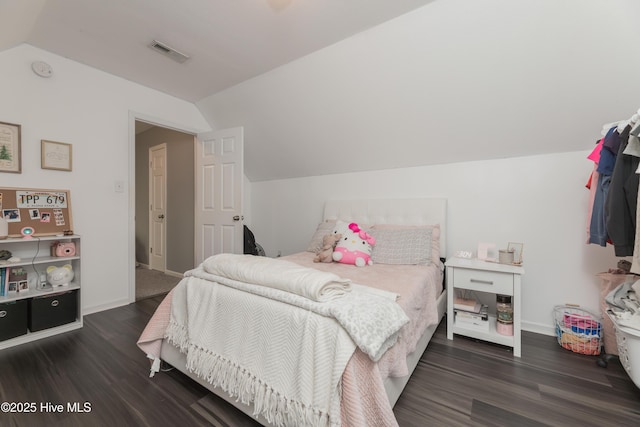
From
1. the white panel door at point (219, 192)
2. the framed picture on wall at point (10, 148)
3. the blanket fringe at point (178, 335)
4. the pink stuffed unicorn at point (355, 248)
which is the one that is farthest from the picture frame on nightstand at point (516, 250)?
the framed picture on wall at point (10, 148)

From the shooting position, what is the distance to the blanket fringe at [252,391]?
1026 millimetres

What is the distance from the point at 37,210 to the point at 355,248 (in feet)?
9.09

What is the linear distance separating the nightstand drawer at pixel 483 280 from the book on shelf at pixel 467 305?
199mm

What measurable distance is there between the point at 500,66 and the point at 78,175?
3739 millimetres

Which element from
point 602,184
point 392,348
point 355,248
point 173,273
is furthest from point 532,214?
point 173,273

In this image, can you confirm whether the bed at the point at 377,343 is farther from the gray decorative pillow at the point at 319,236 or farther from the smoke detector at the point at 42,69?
the smoke detector at the point at 42,69

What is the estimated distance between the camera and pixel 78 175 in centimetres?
258

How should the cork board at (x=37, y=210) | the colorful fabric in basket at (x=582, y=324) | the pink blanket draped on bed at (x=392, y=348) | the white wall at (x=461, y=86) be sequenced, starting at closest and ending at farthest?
the pink blanket draped on bed at (x=392, y=348), the white wall at (x=461, y=86), the colorful fabric in basket at (x=582, y=324), the cork board at (x=37, y=210)

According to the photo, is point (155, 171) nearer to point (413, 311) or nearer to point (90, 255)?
point (90, 255)

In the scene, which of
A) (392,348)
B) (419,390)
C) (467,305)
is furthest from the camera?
(467,305)

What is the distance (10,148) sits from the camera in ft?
7.25

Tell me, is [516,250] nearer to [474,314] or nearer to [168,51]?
[474,314]

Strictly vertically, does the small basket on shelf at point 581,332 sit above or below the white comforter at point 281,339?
below

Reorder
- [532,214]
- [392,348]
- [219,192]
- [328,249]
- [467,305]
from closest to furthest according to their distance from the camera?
[392,348] < [467,305] < [532,214] < [328,249] < [219,192]
